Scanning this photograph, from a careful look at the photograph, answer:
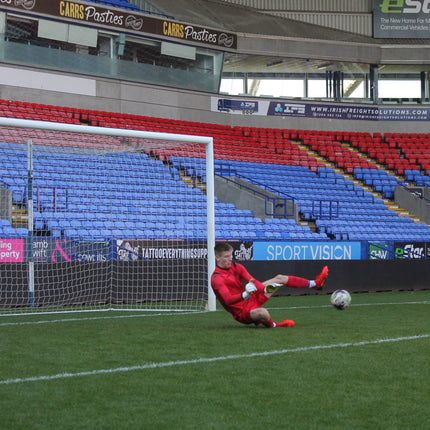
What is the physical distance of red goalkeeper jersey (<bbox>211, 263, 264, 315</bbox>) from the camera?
8.55 m

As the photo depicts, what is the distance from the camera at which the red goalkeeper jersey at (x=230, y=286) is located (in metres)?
8.55

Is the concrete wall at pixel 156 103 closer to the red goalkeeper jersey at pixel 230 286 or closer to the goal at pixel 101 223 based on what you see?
the goal at pixel 101 223

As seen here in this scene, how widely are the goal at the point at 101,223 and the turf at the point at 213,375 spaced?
294 centimetres

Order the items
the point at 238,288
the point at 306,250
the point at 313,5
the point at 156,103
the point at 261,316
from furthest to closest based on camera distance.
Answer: the point at 313,5, the point at 156,103, the point at 306,250, the point at 238,288, the point at 261,316

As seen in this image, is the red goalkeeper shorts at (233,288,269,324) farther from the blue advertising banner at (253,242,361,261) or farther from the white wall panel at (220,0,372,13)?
the white wall panel at (220,0,372,13)

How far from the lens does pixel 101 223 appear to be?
14.1 m

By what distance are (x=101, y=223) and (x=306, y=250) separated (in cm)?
646

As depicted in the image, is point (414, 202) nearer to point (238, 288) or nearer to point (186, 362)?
point (238, 288)

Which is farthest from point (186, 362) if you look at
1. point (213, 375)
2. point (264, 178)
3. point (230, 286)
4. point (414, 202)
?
point (414, 202)

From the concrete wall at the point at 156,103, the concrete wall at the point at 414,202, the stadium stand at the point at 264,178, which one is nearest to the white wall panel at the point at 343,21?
the concrete wall at the point at 156,103

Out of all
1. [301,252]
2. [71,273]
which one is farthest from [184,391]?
[301,252]

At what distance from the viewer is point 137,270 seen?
13672 millimetres

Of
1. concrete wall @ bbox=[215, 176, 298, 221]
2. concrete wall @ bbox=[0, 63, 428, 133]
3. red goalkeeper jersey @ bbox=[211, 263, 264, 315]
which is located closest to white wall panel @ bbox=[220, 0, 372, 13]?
concrete wall @ bbox=[0, 63, 428, 133]

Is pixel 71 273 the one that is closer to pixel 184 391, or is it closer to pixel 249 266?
pixel 249 266
